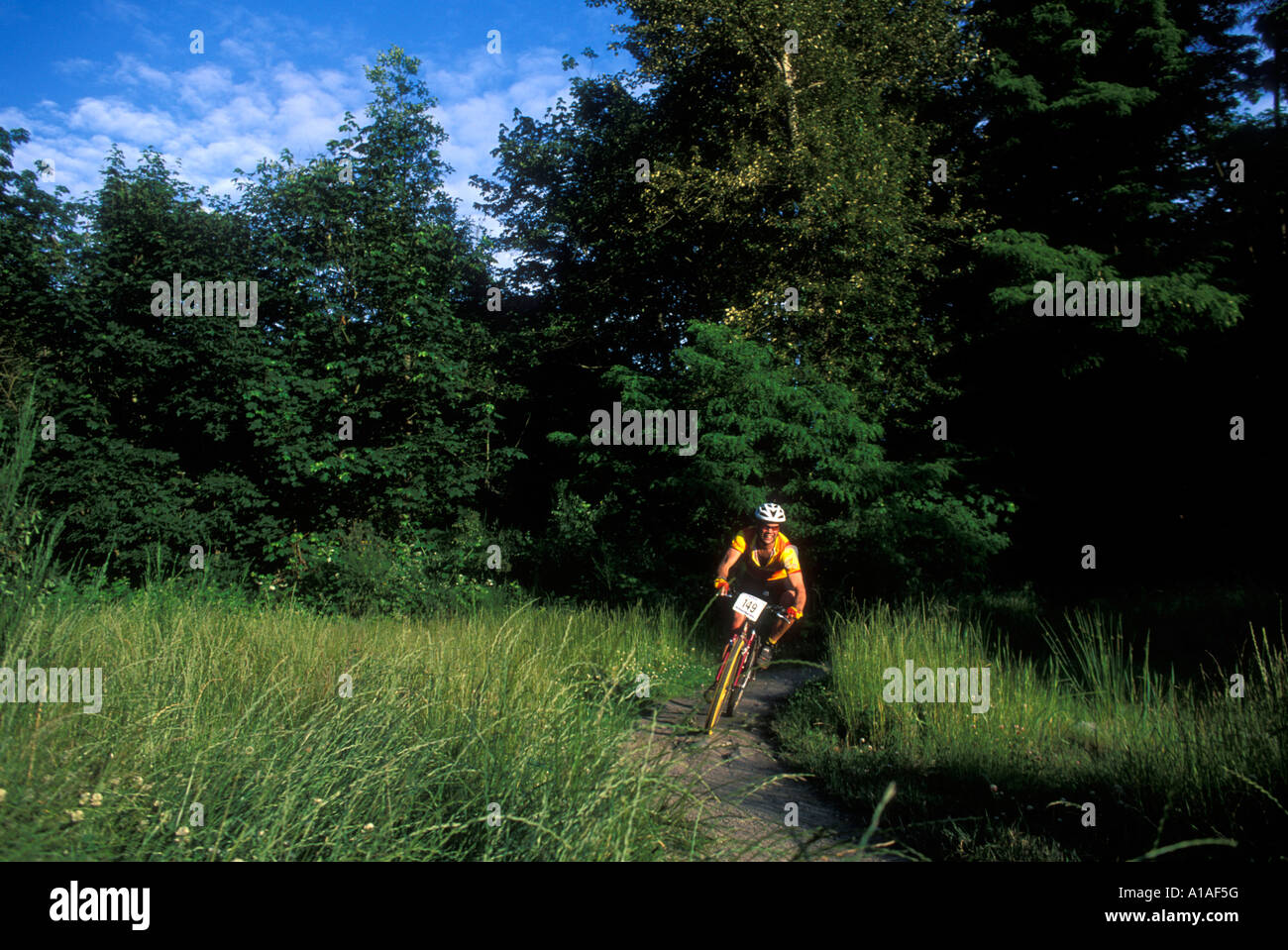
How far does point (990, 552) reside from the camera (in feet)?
41.0

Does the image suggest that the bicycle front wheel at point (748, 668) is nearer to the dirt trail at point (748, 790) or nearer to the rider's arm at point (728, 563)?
the dirt trail at point (748, 790)

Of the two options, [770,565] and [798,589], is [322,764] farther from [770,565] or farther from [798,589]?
[770,565]

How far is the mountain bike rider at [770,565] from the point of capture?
278 inches

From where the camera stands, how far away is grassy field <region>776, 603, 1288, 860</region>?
13.1 feet

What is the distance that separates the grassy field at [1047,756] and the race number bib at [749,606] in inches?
40.8

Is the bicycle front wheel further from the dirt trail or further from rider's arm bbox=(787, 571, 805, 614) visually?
rider's arm bbox=(787, 571, 805, 614)

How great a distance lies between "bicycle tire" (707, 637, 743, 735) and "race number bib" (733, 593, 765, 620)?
9.0 inches

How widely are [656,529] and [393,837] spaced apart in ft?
37.6

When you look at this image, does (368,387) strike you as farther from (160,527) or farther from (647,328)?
(647,328)

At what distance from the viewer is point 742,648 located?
682 centimetres

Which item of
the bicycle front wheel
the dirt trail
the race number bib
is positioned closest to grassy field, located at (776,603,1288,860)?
the dirt trail

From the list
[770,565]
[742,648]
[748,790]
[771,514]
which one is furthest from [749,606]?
[748,790]

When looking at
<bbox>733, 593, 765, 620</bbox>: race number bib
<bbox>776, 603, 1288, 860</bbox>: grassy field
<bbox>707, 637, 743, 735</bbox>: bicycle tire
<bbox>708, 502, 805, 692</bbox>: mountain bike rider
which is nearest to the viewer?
<bbox>776, 603, 1288, 860</bbox>: grassy field

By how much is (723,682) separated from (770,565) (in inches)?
53.6
